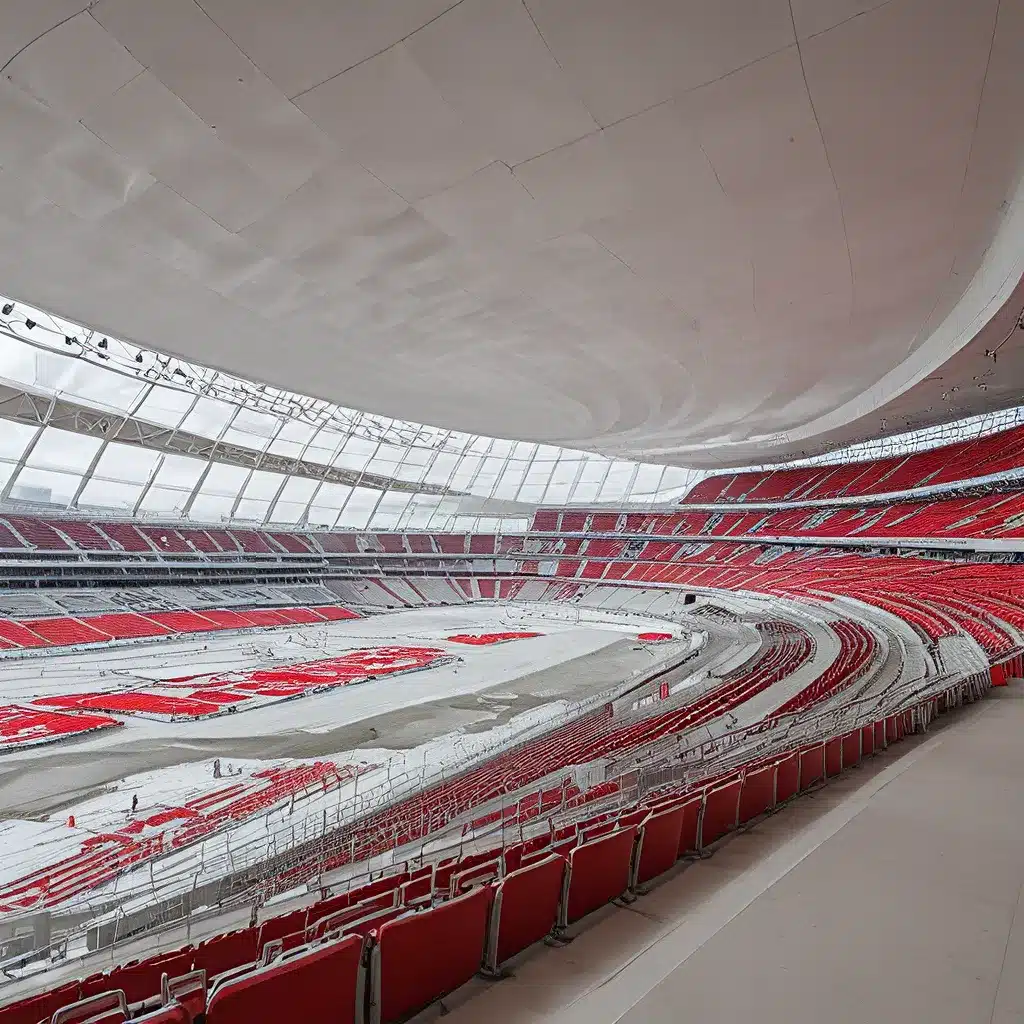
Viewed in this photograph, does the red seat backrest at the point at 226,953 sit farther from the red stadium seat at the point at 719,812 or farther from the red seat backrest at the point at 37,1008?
the red stadium seat at the point at 719,812

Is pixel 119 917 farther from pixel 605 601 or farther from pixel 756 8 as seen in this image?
pixel 605 601

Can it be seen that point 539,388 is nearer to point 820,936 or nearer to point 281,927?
point 281,927

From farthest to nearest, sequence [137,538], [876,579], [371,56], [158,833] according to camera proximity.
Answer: [137,538] < [876,579] < [158,833] < [371,56]

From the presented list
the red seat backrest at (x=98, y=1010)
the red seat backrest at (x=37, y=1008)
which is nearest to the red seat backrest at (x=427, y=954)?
the red seat backrest at (x=98, y=1010)

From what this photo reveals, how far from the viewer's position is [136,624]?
29.8 m

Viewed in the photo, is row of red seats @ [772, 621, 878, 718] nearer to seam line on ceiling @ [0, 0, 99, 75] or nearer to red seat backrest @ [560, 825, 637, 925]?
red seat backrest @ [560, 825, 637, 925]

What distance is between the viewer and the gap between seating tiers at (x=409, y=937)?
7.06 feet

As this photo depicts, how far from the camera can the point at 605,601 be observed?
45938mm

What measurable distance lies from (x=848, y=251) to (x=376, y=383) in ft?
29.6

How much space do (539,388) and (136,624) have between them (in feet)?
82.9

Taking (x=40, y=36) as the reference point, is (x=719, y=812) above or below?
below

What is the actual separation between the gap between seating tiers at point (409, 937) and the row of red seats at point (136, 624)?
2746 centimetres

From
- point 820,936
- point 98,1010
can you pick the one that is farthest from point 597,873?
point 98,1010

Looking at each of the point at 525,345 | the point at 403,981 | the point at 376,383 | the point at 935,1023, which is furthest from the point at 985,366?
the point at 403,981
